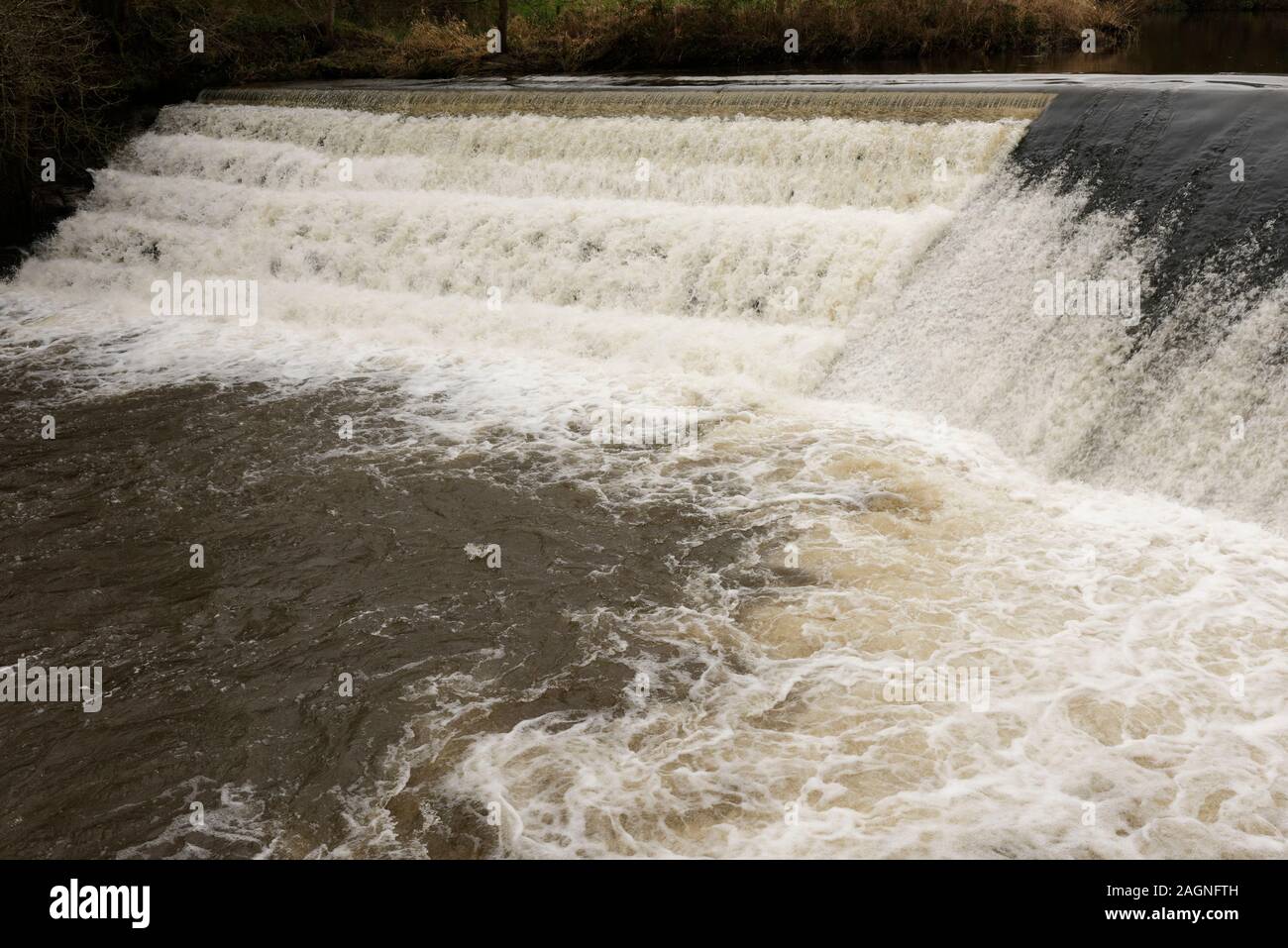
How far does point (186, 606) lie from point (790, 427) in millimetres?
4520

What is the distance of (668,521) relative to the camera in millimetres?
6992

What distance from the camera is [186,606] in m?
6.12

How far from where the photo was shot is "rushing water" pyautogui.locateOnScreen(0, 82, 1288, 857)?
4605 millimetres

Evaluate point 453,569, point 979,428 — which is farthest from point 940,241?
point 453,569
